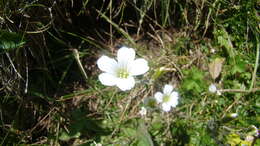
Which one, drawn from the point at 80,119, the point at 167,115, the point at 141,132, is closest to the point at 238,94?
the point at 167,115

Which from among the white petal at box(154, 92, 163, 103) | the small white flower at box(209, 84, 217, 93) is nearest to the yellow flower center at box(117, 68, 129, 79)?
the white petal at box(154, 92, 163, 103)

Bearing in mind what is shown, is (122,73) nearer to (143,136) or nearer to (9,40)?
(143,136)

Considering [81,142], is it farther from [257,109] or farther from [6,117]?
[257,109]

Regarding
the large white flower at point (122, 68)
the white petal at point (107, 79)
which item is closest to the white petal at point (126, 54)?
the large white flower at point (122, 68)

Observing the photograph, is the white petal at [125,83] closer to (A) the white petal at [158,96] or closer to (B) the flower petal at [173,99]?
(A) the white petal at [158,96]

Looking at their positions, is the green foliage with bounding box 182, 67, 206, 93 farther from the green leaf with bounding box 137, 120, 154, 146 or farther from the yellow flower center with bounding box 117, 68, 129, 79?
the yellow flower center with bounding box 117, 68, 129, 79
